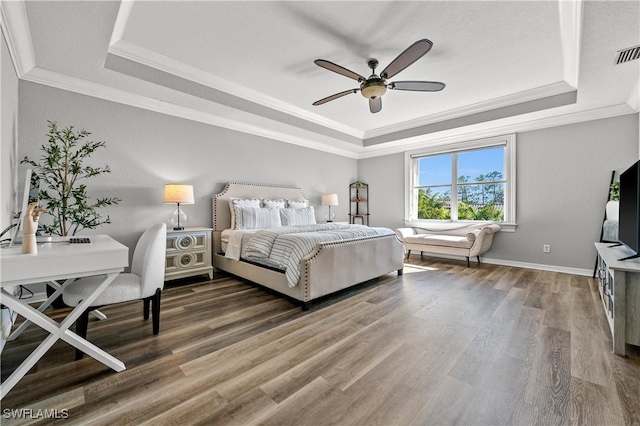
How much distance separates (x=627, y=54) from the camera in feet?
8.16

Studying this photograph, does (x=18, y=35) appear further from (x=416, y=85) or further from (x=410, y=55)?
(x=416, y=85)

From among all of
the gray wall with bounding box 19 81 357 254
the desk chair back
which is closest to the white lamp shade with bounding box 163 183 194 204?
the gray wall with bounding box 19 81 357 254

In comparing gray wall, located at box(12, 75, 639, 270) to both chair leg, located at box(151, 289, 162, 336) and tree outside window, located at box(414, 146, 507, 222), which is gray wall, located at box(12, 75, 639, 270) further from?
chair leg, located at box(151, 289, 162, 336)

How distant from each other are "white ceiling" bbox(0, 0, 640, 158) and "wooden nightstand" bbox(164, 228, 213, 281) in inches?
70.3

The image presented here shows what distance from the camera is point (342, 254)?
3.09 metres

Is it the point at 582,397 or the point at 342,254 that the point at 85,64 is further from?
the point at 582,397

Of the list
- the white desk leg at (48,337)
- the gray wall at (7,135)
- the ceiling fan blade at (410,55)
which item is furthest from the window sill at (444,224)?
the gray wall at (7,135)

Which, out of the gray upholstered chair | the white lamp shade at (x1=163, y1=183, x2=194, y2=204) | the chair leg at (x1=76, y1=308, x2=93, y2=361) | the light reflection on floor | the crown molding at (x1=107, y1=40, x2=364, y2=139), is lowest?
the light reflection on floor

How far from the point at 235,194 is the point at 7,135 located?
2573mm

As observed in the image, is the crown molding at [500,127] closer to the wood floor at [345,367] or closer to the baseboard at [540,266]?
the baseboard at [540,266]

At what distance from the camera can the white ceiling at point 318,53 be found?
2.26m

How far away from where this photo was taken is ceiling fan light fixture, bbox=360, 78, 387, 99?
2.84 meters

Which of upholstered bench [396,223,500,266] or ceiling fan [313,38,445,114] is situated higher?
ceiling fan [313,38,445,114]

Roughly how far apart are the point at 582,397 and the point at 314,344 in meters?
1.58
